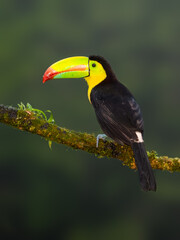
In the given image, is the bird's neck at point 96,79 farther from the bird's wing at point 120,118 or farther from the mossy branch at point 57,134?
the mossy branch at point 57,134

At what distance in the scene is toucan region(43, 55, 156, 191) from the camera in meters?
2.16

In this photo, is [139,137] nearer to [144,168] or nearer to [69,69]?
[144,168]

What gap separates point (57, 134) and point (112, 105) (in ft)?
1.77

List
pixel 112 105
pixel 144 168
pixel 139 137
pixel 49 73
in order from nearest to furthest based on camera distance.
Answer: pixel 144 168, pixel 139 137, pixel 112 105, pixel 49 73

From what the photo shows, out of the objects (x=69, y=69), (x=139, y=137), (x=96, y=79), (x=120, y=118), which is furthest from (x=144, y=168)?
(x=69, y=69)

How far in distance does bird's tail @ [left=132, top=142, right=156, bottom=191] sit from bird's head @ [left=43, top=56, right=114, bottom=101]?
796 millimetres

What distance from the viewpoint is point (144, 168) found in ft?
6.98

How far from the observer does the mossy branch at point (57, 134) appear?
215cm

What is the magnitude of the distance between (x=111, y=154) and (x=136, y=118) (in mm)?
348

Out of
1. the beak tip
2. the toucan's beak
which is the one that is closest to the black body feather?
the toucan's beak

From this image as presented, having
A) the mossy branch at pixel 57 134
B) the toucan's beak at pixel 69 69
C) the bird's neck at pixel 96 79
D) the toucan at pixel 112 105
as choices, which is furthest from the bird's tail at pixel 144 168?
the toucan's beak at pixel 69 69

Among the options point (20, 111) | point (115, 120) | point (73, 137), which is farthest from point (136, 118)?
point (20, 111)

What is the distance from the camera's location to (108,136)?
2.38 m

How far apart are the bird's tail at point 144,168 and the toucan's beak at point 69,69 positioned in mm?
875
